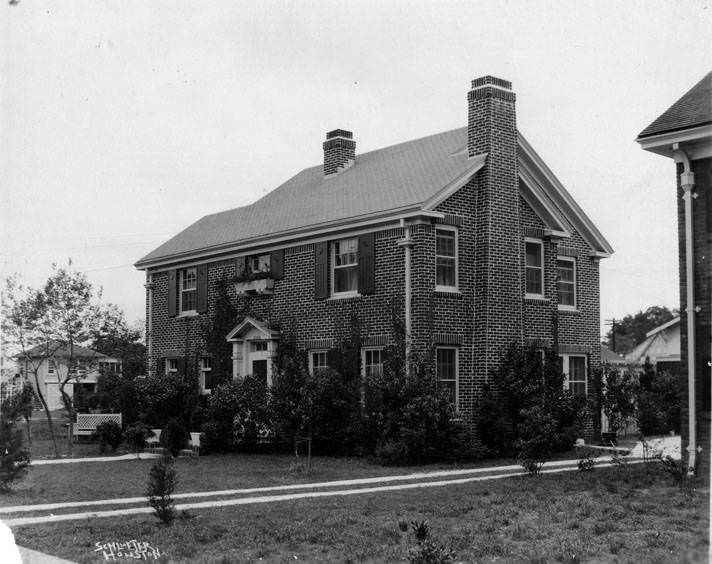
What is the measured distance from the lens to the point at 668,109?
1440 cm

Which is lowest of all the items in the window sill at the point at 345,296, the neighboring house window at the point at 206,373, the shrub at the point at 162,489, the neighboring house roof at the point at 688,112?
the shrub at the point at 162,489

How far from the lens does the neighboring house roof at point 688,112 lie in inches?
541

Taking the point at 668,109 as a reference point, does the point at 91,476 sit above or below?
below

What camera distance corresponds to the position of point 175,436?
22.5 metres

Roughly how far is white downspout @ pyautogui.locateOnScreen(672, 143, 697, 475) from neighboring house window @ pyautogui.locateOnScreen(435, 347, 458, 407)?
809 cm

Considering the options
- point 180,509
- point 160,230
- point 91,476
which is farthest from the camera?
point 160,230

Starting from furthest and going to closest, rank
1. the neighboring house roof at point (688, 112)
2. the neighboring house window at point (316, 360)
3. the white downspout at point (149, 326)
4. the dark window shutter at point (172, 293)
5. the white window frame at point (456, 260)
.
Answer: the white downspout at point (149, 326) → the dark window shutter at point (172, 293) → the neighboring house window at point (316, 360) → the white window frame at point (456, 260) → the neighboring house roof at point (688, 112)

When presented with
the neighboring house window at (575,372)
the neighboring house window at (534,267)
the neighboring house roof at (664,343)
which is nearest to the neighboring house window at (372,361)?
the neighboring house window at (534,267)

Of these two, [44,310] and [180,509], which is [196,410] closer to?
[44,310]

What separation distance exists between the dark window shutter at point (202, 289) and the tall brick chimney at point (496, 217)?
9686mm

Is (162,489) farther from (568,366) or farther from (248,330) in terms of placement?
(568,366)

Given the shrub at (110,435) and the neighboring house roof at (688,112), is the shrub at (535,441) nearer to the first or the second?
the neighboring house roof at (688,112)

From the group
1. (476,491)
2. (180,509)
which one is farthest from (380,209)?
(180,509)

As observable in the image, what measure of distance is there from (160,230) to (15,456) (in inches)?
651
